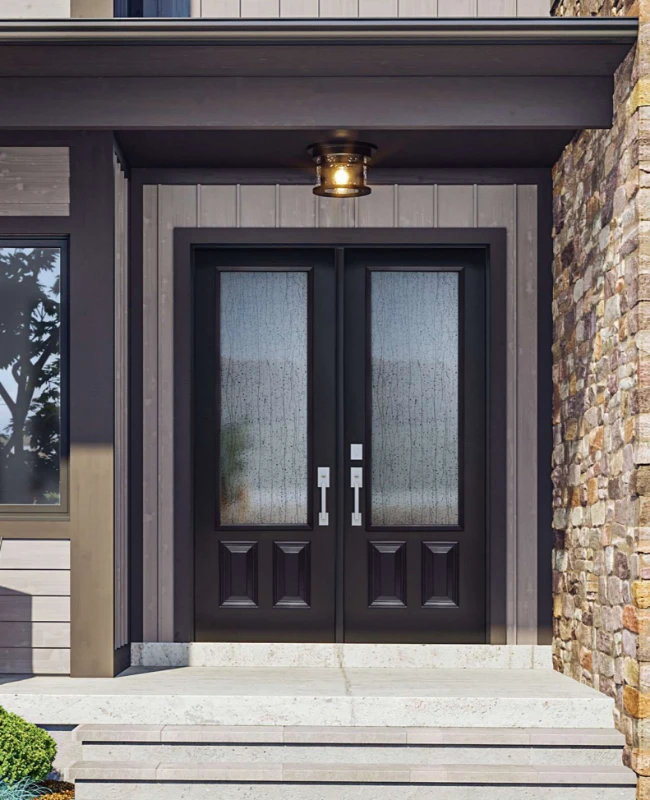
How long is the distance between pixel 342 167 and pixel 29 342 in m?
1.78

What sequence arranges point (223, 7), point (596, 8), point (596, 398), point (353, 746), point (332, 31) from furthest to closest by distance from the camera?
point (223, 7), point (596, 8), point (596, 398), point (353, 746), point (332, 31)

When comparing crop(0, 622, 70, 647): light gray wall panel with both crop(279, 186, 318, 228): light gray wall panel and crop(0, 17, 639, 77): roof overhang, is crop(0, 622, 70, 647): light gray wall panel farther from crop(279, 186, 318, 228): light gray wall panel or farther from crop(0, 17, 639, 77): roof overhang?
crop(0, 17, 639, 77): roof overhang

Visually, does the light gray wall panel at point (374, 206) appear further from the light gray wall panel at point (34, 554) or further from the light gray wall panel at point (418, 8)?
the light gray wall panel at point (34, 554)

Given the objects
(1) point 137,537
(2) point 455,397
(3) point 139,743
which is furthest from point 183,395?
(3) point 139,743

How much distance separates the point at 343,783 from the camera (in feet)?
13.8

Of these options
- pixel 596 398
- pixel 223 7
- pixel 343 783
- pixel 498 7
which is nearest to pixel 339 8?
pixel 223 7

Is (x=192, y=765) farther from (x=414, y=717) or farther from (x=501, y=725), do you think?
(x=501, y=725)

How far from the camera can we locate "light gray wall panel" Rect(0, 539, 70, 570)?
4.83 metres

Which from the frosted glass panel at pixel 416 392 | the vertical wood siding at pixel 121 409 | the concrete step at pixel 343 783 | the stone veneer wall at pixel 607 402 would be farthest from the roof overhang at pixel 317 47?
the concrete step at pixel 343 783

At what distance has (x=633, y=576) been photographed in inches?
161

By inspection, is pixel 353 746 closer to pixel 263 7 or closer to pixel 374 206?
pixel 374 206

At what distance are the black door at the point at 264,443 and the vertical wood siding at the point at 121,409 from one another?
41cm

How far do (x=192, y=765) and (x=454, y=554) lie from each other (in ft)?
6.17

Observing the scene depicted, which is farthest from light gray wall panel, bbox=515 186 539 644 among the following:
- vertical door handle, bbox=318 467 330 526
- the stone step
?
vertical door handle, bbox=318 467 330 526
